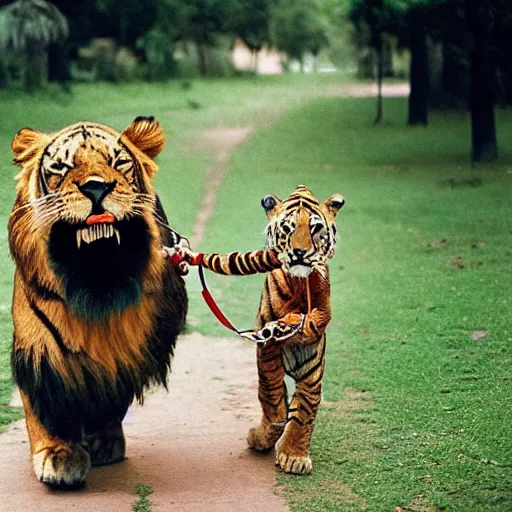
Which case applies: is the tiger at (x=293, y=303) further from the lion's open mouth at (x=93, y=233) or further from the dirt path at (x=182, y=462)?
the lion's open mouth at (x=93, y=233)

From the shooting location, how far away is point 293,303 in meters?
4.45

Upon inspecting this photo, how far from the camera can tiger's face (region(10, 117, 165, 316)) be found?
3.95 metres

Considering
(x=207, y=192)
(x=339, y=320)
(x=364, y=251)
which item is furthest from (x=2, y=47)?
(x=339, y=320)

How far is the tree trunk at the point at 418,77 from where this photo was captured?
1897cm

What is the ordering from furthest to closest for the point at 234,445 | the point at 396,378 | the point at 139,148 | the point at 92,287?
the point at 396,378
the point at 234,445
the point at 139,148
the point at 92,287

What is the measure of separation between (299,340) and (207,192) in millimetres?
9110

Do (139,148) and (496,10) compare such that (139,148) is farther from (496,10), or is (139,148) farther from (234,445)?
(496,10)

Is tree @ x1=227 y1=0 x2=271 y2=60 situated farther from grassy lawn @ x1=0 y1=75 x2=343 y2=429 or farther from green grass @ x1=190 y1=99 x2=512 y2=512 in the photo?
green grass @ x1=190 y1=99 x2=512 y2=512

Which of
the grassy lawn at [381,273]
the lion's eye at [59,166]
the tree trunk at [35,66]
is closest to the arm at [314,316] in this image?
the grassy lawn at [381,273]

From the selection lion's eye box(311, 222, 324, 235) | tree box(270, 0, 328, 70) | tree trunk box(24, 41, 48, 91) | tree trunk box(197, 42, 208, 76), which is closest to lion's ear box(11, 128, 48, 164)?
lion's eye box(311, 222, 324, 235)

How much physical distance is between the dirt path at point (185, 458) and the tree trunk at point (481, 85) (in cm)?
931

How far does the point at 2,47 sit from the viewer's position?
12523mm

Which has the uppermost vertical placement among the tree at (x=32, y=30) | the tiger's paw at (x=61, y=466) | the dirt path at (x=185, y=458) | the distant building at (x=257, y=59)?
the tree at (x=32, y=30)

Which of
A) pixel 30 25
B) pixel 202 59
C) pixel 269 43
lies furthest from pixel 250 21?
pixel 30 25
